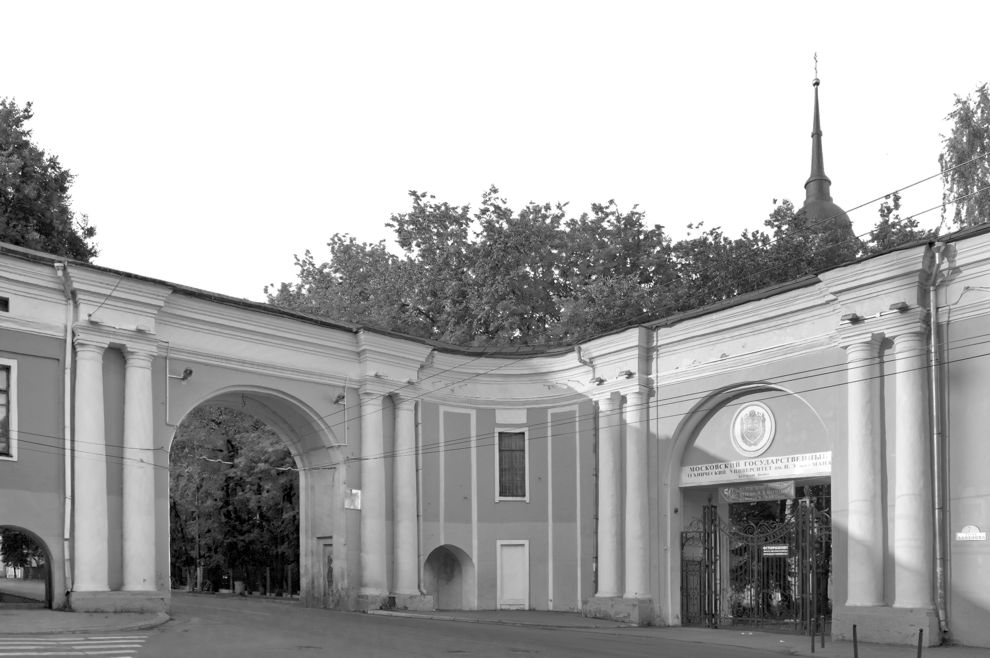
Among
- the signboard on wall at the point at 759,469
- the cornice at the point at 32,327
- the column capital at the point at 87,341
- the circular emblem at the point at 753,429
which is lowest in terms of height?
the signboard on wall at the point at 759,469

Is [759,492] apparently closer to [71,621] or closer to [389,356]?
[389,356]

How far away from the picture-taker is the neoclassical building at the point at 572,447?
65.0 ft

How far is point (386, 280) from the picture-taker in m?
41.9

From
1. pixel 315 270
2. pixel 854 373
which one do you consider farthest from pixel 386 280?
pixel 854 373

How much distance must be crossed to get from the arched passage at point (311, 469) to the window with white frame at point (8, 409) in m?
4.98

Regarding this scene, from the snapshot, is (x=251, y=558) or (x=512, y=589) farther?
(x=251, y=558)

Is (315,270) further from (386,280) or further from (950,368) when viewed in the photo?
(950,368)

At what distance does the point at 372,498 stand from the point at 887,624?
39.1ft

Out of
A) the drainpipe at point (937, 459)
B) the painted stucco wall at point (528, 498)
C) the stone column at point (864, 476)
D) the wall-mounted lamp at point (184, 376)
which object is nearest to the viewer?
the drainpipe at point (937, 459)

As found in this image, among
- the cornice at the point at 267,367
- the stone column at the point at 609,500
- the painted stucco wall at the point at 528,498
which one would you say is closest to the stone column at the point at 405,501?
the painted stucco wall at the point at 528,498

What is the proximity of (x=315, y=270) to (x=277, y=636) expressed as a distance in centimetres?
2965

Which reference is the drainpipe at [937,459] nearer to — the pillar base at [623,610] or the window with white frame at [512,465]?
the pillar base at [623,610]

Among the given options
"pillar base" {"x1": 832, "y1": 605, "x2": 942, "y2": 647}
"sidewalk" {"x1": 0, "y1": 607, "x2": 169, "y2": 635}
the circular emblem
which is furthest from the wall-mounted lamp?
"pillar base" {"x1": 832, "y1": 605, "x2": 942, "y2": 647}

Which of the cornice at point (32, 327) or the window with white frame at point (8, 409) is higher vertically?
the cornice at point (32, 327)
